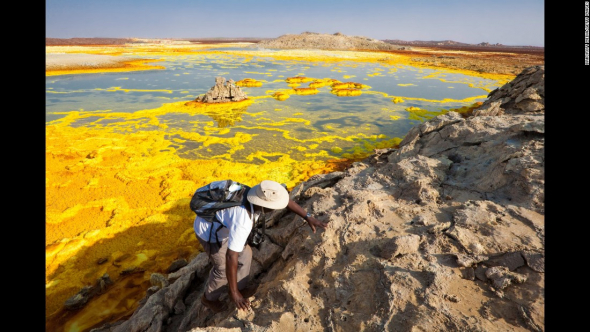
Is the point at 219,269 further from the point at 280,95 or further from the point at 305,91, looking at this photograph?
the point at 305,91

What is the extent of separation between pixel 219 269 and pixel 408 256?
1.87 metres

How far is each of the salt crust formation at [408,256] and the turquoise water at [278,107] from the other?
19.8 ft

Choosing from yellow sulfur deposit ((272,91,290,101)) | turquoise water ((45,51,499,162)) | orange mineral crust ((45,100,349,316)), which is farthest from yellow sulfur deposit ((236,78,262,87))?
orange mineral crust ((45,100,349,316))

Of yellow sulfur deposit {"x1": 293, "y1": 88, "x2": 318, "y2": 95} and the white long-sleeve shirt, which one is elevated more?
yellow sulfur deposit {"x1": 293, "y1": 88, "x2": 318, "y2": 95}

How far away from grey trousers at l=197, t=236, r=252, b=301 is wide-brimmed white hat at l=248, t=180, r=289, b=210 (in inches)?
20.9

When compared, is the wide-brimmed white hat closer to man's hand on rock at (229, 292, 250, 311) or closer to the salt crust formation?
the salt crust formation

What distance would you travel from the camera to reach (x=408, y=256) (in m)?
2.54

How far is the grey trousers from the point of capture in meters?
2.78

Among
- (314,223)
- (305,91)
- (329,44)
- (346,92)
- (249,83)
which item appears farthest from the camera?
(329,44)

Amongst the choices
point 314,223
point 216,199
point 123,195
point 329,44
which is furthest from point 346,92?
point 329,44

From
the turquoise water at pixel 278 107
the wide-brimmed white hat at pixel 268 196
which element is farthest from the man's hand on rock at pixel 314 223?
the turquoise water at pixel 278 107

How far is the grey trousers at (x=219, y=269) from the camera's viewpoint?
2.78 m
